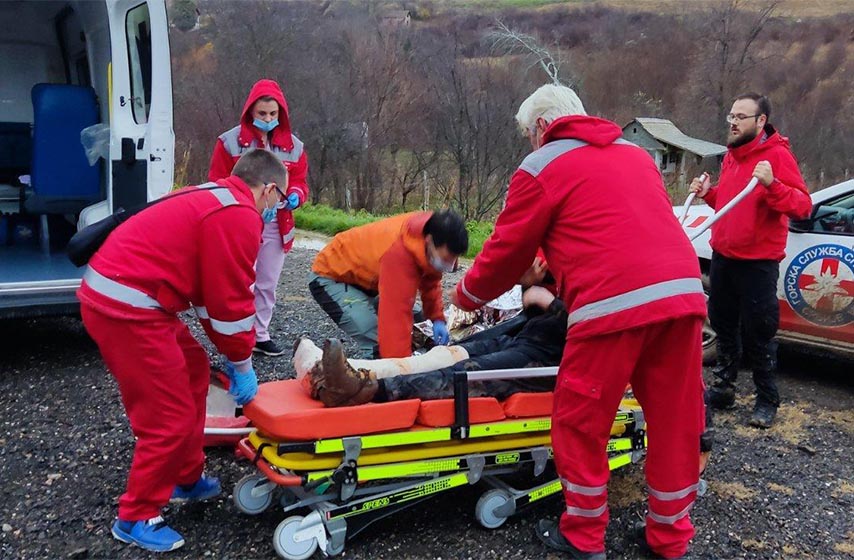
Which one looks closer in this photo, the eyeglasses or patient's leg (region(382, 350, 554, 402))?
patient's leg (region(382, 350, 554, 402))

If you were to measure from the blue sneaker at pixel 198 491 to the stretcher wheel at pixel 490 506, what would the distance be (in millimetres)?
1246

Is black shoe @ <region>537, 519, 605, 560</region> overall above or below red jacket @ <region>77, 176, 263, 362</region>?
below

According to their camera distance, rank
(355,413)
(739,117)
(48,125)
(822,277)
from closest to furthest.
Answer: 1. (355,413)
2. (739,117)
3. (822,277)
4. (48,125)

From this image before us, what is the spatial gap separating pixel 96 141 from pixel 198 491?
3657 millimetres

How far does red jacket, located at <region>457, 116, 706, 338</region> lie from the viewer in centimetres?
294

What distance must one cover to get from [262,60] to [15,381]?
60.3 feet

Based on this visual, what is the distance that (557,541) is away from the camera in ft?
10.8

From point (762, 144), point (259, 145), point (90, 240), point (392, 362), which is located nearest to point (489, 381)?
point (392, 362)

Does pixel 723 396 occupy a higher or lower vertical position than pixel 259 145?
lower

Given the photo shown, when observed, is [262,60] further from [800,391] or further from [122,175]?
[800,391]

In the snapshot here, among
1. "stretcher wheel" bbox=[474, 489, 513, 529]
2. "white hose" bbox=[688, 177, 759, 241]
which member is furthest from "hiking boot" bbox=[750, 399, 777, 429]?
"stretcher wheel" bbox=[474, 489, 513, 529]

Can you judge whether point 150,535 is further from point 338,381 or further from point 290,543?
point 338,381

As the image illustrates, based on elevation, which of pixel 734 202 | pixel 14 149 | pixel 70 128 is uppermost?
pixel 70 128

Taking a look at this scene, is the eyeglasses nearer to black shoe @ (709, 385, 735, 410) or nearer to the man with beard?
the man with beard
